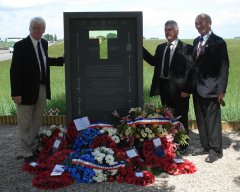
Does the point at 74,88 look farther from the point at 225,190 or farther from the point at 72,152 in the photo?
the point at 225,190

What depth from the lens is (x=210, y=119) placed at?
20.7ft

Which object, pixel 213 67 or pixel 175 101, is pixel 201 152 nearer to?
pixel 175 101

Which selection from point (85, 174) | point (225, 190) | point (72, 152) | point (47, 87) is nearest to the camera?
point (225, 190)

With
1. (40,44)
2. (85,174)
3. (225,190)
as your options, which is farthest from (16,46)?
(225,190)

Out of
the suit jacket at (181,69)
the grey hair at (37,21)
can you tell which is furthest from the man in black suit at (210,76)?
the grey hair at (37,21)

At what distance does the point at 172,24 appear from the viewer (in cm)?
632

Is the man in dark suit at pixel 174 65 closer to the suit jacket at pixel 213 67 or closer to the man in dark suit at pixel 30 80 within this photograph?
the suit jacket at pixel 213 67

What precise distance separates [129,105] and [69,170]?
5.44 ft

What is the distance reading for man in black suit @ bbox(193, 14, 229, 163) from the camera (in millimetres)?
6066

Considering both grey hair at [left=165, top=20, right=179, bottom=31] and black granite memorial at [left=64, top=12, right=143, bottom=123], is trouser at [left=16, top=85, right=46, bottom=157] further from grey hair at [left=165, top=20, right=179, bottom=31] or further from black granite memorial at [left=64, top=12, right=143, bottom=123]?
grey hair at [left=165, top=20, right=179, bottom=31]

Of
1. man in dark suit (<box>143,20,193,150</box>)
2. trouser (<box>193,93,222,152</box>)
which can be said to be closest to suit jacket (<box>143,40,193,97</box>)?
man in dark suit (<box>143,20,193,150</box>)

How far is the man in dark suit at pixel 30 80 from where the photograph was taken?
5.98m

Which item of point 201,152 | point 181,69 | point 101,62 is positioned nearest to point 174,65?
point 181,69

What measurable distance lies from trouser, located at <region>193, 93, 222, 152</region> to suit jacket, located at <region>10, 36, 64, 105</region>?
254 centimetres
